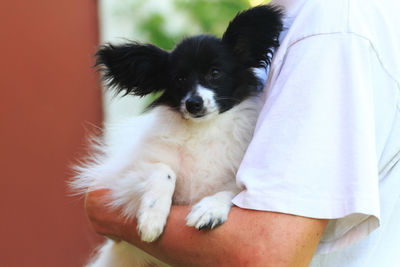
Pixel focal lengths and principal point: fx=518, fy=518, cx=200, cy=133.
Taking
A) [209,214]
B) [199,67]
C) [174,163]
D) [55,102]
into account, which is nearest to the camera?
[209,214]

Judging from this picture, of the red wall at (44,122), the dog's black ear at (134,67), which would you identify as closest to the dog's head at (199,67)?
the dog's black ear at (134,67)

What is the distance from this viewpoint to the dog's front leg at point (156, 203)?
1.55 meters

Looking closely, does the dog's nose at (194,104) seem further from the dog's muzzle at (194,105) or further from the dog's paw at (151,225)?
the dog's paw at (151,225)

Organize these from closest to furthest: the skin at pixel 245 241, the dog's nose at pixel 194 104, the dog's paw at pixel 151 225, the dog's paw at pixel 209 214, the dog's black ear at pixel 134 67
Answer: the skin at pixel 245 241 < the dog's paw at pixel 209 214 < the dog's paw at pixel 151 225 < the dog's nose at pixel 194 104 < the dog's black ear at pixel 134 67

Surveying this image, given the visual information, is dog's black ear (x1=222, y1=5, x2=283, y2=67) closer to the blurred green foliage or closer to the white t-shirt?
the white t-shirt

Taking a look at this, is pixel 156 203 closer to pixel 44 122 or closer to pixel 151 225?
pixel 151 225

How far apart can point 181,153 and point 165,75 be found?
0.40 m

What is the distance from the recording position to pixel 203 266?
1.38 m

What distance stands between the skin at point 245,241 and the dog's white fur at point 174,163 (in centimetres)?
17

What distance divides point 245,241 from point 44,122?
2.91 metres

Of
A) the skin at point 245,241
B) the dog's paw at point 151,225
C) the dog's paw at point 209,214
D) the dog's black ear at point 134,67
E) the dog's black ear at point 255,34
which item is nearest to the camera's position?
the skin at point 245,241

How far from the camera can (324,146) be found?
4.25 ft

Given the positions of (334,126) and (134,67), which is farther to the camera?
(134,67)

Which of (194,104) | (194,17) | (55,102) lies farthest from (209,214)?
(194,17)
